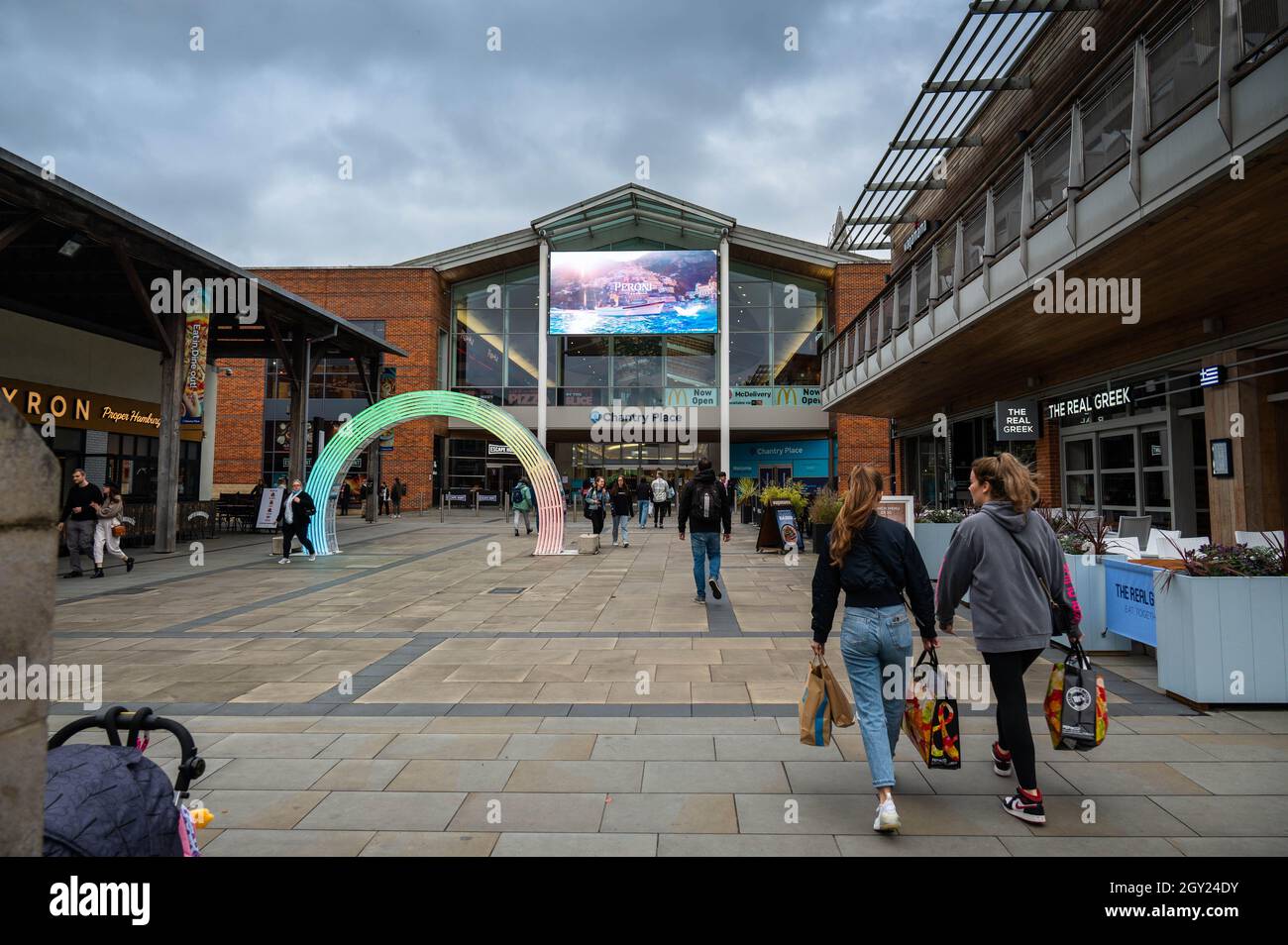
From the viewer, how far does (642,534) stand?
21.7 metres

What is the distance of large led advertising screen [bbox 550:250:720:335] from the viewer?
3131 centimetres

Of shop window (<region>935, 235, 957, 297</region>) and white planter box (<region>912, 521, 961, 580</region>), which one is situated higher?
shop window (<region>935, 235, 957, 297</region>)

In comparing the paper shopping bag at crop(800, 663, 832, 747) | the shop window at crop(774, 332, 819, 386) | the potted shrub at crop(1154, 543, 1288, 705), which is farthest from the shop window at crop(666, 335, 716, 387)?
the paper shopping bag at crop(800, 663, 832, 747)

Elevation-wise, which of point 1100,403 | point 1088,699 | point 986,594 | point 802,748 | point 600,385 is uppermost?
point 600,385

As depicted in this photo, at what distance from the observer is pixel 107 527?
40.1 feet

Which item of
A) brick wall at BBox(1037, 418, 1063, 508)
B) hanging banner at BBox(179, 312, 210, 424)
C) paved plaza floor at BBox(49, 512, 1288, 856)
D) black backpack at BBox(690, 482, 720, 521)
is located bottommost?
paved plaza floor at BBox(49, 512, 1288, 856)

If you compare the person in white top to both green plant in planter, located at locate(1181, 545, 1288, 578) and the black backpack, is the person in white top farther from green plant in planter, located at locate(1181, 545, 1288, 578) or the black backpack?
green plant in planter, located at locate(1181, 545, 1288, 578)

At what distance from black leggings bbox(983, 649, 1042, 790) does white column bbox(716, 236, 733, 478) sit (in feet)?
90.6

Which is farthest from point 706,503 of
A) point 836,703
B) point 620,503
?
point 620,503

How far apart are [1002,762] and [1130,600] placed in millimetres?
3420

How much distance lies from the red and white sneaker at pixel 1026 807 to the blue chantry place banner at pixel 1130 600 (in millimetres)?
3361
